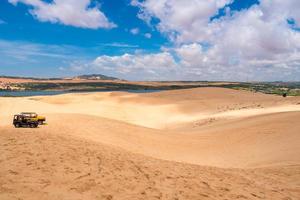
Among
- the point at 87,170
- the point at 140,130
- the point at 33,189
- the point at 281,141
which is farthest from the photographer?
the point at 140,130

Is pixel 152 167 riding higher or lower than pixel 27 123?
higher

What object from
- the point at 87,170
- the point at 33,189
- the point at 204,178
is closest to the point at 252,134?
the point at 204,178

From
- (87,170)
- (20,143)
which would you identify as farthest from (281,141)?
(20,143)

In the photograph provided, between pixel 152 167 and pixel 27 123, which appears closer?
pixel 152 167

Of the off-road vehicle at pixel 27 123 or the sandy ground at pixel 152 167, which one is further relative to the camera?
the off-road vehicle at pixel 27 123

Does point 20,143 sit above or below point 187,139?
above

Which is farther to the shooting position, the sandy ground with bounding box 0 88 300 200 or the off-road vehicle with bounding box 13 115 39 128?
the off-road vehicle with bounding box 13 115 39 128

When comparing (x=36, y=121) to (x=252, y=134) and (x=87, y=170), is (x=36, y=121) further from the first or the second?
(x=252, y=134)

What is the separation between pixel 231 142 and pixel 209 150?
6.21ft

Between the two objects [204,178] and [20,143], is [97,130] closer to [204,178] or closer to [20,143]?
[20,143]

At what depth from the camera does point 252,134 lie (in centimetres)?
1900

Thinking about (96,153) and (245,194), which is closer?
(245,194)

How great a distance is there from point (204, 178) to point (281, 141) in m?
8.56

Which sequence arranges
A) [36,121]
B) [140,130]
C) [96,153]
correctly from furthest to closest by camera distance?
[140,130]
[36,121]
[96,153]
